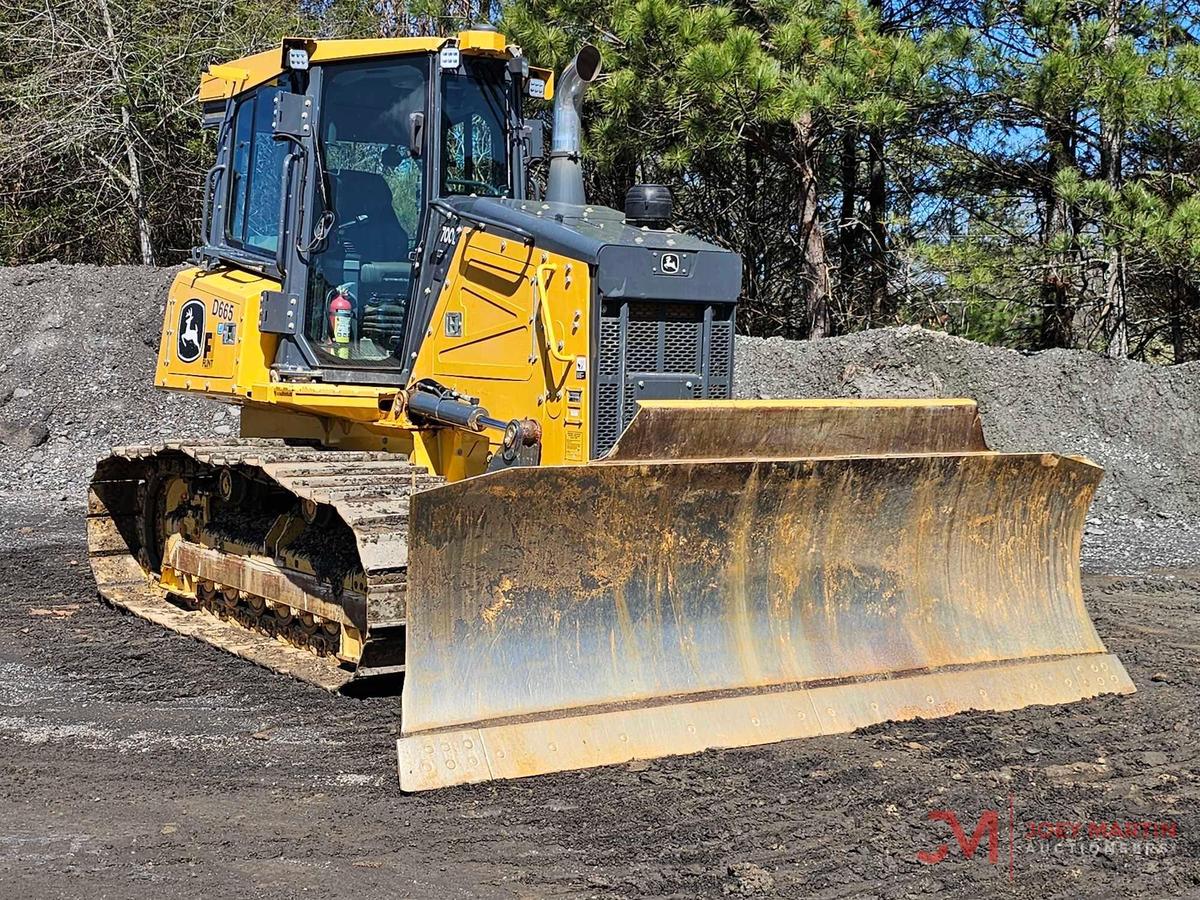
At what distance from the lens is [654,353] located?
223 inches

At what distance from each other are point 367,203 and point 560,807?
3315 mm

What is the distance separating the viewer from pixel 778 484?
210 inches

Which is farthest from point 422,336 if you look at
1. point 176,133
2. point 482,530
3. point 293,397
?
point 176,133

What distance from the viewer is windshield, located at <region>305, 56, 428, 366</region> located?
21.4ft

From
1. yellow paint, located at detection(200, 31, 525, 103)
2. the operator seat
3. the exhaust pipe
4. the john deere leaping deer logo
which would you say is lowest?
the john deere leaping deer logo

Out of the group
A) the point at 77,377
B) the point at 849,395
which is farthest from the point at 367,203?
the point at 77,377

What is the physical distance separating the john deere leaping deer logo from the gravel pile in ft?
13.8

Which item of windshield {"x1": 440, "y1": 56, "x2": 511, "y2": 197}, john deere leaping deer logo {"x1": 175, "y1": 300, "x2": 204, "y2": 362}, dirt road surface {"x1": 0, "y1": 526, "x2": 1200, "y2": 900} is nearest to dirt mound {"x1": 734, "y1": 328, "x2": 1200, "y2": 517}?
dirt road surface {"x1": 0, "y1": 526, "x2": 1200, "y2": 900}

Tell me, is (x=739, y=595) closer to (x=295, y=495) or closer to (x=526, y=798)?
(x=526, y=798)

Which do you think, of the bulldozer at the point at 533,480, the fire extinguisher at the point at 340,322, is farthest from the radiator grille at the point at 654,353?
the fire extinguisher at the point at 340,322

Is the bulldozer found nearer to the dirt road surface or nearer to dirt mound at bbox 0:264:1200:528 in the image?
the dirt road surface

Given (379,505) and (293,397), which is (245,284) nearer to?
(293,397)

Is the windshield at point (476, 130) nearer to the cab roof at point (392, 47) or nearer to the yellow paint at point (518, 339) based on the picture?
the cab roof at point (392, 47)

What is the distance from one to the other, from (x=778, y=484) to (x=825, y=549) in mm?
412
